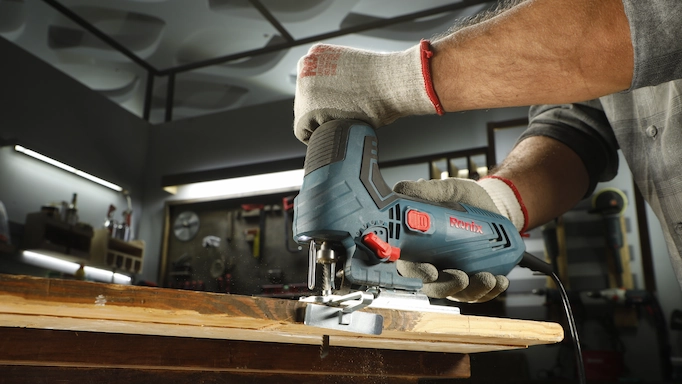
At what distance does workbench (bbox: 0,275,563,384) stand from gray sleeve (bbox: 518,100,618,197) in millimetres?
457

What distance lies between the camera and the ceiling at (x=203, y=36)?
3.21 metres

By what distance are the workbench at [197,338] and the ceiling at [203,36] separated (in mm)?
2651

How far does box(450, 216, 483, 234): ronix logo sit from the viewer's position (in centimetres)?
90

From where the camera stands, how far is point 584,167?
1.13 meters

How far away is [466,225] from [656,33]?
0.43 meters

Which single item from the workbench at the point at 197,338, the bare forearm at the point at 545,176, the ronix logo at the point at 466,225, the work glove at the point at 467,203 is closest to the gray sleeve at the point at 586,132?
the bare forearm at the point at 545,176

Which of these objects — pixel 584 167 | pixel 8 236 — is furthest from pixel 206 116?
pixel 584 167

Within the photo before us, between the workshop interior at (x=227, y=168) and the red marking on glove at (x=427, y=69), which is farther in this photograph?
the workshop interior at (x=227, y=168)

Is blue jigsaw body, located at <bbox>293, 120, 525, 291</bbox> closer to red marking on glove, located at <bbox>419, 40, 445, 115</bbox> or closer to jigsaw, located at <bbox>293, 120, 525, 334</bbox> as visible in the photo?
jigsaw, located at <bbox>293, 120, 525, 334</bbox>

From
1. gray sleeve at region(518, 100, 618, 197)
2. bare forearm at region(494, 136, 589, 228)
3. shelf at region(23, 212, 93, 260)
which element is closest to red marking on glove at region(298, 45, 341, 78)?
bare forearm at region(494, 136, 589, 228)

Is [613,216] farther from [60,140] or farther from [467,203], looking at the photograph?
[60,140]

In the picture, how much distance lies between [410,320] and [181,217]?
3.31 meters

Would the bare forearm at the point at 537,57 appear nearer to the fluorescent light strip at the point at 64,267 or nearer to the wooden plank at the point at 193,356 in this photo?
the wooden plank at the point at 193,356

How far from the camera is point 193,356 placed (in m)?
0.75
